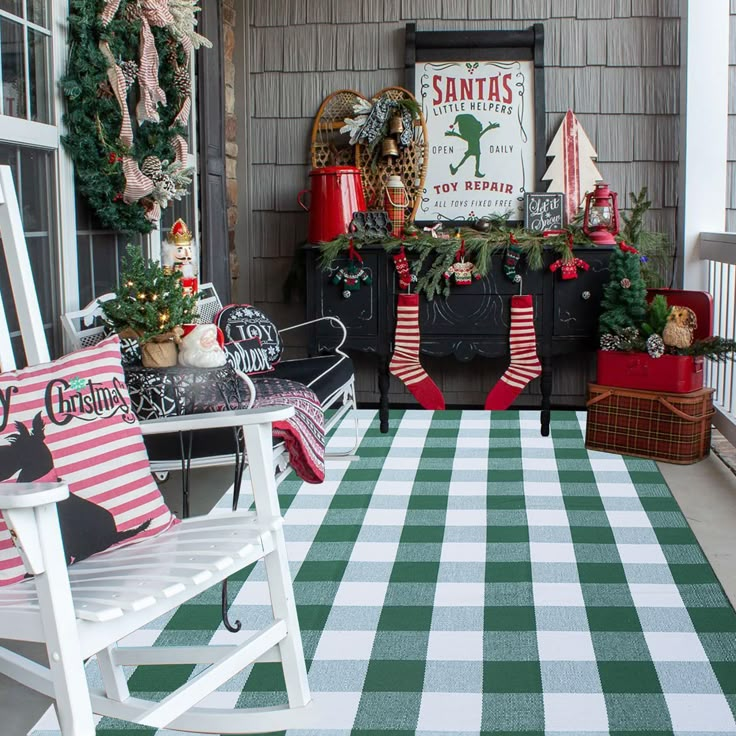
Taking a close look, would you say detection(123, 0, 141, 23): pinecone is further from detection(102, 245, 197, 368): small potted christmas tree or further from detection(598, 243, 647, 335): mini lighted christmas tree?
detection(598, 243, 647, 335): mini lighted christmas tree

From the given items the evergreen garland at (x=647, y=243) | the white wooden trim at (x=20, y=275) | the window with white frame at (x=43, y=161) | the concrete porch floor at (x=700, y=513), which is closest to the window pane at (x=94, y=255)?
the window with white frame at (x=43, y=161)

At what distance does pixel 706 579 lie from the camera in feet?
8.89

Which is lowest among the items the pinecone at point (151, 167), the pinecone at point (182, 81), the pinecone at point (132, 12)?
the pinecone at point (151, 167)

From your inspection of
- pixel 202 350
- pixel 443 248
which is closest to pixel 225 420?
pixel 202 350

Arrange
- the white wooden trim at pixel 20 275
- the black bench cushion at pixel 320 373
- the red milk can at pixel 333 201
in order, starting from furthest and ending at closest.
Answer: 1. the red milk can at pixel 333 201
2. the black bench cushion at pixel 320 373
3. the white wooden trim at pixel 20 275

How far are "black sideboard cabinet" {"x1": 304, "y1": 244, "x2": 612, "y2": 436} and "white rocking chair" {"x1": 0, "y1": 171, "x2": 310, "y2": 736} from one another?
7.81 feet

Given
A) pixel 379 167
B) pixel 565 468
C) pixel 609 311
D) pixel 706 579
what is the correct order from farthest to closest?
pixel 379 167 < pixel 609 311 < pixel 565 468 < pixel 706 579

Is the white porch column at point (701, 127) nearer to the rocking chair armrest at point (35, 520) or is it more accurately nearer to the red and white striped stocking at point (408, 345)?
the red and white striped stocking at point (408, 345)

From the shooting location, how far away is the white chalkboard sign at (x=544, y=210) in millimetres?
4723

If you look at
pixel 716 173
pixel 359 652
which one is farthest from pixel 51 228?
pixel 716 173

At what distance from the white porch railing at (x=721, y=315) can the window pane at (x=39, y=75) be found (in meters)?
2.79

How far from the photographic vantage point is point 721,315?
4.57 metres

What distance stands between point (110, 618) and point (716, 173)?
13.3 ft

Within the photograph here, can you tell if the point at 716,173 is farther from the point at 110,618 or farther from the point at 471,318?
the point at 110,618
